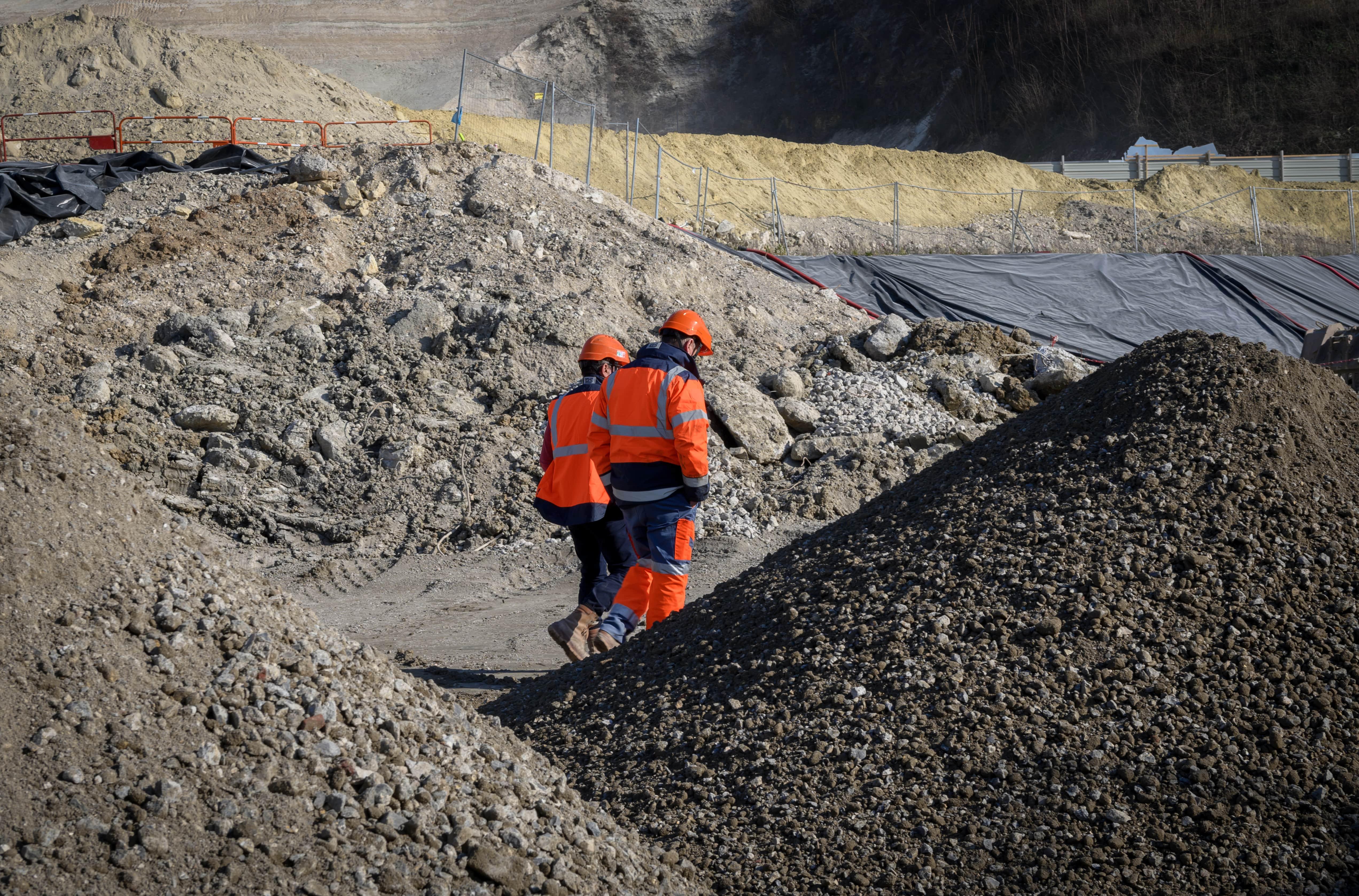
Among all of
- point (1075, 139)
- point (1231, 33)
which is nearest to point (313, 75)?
point (1075, 139)

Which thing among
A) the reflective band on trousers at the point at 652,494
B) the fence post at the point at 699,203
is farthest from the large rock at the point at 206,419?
the fence post at the point at 699,203

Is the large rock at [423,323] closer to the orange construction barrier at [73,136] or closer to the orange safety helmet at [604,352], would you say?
the orange safety helmet at [604,352]

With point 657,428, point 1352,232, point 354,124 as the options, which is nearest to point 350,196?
point 354,124

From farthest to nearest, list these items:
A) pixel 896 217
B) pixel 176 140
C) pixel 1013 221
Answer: pixel 1013 221, pixel 896 217, pixel 176 140

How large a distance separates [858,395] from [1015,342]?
2632mm

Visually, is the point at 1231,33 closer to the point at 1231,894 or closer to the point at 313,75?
the point at 313,75

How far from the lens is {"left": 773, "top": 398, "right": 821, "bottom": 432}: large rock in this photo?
9.38 meters

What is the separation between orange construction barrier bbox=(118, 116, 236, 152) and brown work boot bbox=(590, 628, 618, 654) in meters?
13.1

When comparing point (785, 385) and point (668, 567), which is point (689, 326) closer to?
point (668, 567)

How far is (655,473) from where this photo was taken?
4969 mm

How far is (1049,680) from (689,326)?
2465mm

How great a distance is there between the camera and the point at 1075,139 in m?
33.9

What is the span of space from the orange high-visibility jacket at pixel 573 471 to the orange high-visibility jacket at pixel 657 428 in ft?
0.58

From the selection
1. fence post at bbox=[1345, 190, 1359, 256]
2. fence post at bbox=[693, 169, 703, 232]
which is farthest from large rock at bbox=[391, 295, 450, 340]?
fence post at bbox=[1345, 190, 1359, 256]
